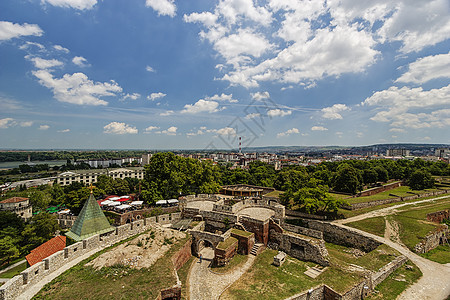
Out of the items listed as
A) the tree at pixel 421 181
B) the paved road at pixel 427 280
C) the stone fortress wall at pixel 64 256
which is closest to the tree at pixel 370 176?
the tree at pixel 421 181

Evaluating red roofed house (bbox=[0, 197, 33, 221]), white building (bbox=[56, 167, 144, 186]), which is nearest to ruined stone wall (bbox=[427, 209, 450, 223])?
red roofed house (bbox=[0, 197, 33, 221])

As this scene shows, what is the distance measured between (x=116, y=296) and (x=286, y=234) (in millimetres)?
→ 14692

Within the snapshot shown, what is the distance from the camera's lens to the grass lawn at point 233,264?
16219mm

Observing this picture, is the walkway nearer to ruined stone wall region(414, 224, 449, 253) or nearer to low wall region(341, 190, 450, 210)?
ruined stone wall region(414, 224, 449, 253)

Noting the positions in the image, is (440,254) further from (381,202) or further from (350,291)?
(350,291)

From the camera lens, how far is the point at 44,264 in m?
11.9

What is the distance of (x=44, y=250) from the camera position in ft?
50.4

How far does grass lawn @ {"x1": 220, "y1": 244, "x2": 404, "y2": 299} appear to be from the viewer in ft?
43.4

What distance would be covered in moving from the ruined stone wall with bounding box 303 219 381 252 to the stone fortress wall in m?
19.4

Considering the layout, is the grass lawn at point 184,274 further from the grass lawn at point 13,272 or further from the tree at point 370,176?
the tree at point 370,176

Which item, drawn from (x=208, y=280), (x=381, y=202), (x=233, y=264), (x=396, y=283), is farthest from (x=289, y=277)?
(x=381, y=202)

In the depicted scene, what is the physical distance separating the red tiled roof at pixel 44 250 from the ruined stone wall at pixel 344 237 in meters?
26.0

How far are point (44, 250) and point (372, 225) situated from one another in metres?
32.8

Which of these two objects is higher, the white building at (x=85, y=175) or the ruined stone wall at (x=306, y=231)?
the ruined stone wall at (x=306, y=231)
